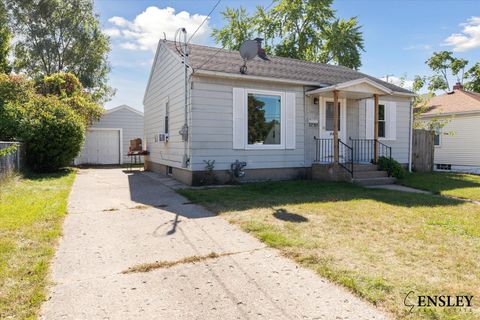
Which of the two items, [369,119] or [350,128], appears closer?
[350,128]

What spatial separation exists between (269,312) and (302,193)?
5409 millimetres

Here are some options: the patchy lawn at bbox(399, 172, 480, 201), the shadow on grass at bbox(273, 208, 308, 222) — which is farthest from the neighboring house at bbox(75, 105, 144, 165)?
the shadow on grass at bbox(273, 208, 308, 222)

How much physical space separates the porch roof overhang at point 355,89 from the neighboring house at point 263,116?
0.03 meters

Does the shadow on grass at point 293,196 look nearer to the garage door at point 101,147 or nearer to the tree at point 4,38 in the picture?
the garage door at point 101,147

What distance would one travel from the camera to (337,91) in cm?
951

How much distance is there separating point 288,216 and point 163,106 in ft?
26.1

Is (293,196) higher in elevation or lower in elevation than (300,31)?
lower

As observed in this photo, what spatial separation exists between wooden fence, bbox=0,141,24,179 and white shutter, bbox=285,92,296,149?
22.7ft

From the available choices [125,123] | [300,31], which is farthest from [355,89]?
[300,31]

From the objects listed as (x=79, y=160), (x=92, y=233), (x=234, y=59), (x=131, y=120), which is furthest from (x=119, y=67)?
(x=92, y=233)

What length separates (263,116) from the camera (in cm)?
967

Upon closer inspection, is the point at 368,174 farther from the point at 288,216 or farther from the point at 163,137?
the point at 163,137

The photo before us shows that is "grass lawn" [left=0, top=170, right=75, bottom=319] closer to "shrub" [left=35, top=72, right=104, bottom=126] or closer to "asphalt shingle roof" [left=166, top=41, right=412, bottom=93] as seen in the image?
"asphalt shingle roof" [left=166, top=41, right=412, bottom=93]

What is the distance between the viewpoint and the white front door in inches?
418
